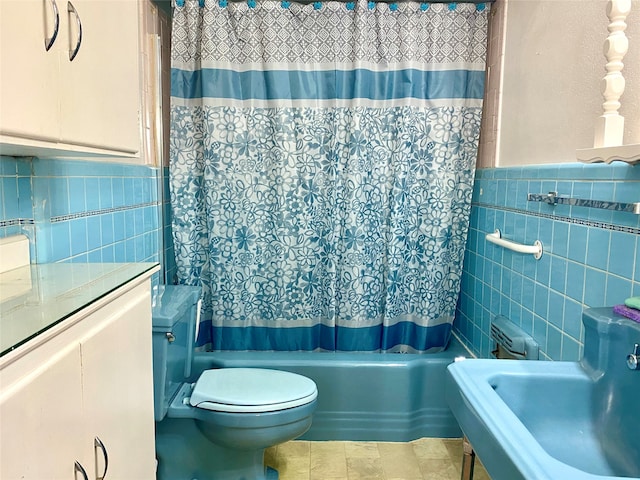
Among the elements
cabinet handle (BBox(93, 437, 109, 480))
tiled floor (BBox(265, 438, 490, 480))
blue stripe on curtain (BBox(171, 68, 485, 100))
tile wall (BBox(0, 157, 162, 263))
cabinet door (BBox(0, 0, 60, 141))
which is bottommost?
tiled floor (BBox(265, 438, 490, 480))

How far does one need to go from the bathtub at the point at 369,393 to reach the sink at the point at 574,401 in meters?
1.18

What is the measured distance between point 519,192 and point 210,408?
4.52ft

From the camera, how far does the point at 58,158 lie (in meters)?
1.49

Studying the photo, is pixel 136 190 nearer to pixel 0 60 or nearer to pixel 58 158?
pixel 58 158

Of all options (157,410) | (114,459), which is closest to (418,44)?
(157,410)

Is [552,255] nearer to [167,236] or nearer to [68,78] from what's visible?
[68,78]

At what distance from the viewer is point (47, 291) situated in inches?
44.4

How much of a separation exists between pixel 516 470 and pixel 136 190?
1745mm

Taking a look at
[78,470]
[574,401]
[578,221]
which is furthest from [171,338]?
[578,221]

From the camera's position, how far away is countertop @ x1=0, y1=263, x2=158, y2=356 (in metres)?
0.88

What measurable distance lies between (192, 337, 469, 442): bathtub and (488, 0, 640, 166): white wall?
3.32ft

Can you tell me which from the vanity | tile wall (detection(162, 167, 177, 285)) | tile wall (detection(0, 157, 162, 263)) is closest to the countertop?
the vanity

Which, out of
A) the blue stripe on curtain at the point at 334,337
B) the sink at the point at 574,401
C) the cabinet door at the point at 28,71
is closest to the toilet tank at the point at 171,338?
the blue stripe on curtain at the point at 334,337

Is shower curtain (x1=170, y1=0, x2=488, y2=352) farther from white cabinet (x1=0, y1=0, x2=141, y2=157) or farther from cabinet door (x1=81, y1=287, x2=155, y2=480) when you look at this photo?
cabinet door (x1=81, y1=287, x2=155, y2=480)
